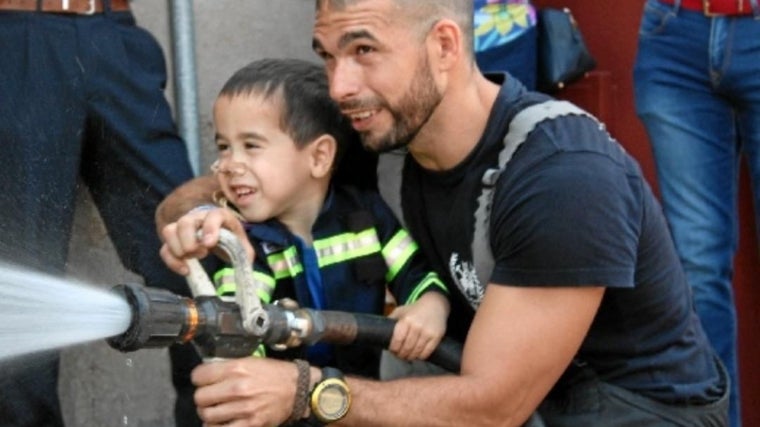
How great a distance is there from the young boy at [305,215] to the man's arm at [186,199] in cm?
4

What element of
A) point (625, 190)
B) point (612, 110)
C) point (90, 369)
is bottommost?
point (90, 369)

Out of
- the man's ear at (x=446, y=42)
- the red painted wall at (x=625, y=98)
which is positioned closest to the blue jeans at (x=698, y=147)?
the red painted wall at (x=625, y=98)

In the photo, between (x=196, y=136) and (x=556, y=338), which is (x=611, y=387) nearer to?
(x=556, y=338)

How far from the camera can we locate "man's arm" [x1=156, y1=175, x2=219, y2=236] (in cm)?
417

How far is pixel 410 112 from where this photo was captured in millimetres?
4047

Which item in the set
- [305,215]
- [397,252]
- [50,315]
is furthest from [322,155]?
[50,315]

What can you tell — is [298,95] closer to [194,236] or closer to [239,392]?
[194,236]

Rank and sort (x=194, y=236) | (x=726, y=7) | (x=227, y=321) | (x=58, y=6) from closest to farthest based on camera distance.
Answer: (x=227, y=321) < (x=194, y=236) < (x=58, y=6) < (x=726, y=7)

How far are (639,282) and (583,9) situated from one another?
84.3 inches

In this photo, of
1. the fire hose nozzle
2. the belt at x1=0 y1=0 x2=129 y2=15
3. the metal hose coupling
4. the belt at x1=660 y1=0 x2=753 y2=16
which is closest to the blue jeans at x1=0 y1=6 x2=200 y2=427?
the belt at x1=0 y1=0 x2=129 y2=15

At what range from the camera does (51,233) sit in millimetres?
4910

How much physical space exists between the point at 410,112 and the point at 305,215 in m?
0.36

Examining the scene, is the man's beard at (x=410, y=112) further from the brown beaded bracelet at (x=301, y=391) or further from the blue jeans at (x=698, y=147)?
the blue jeans at (x=698, y=147)

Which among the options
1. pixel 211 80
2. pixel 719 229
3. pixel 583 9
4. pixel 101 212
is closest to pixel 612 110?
pixel 583 9
